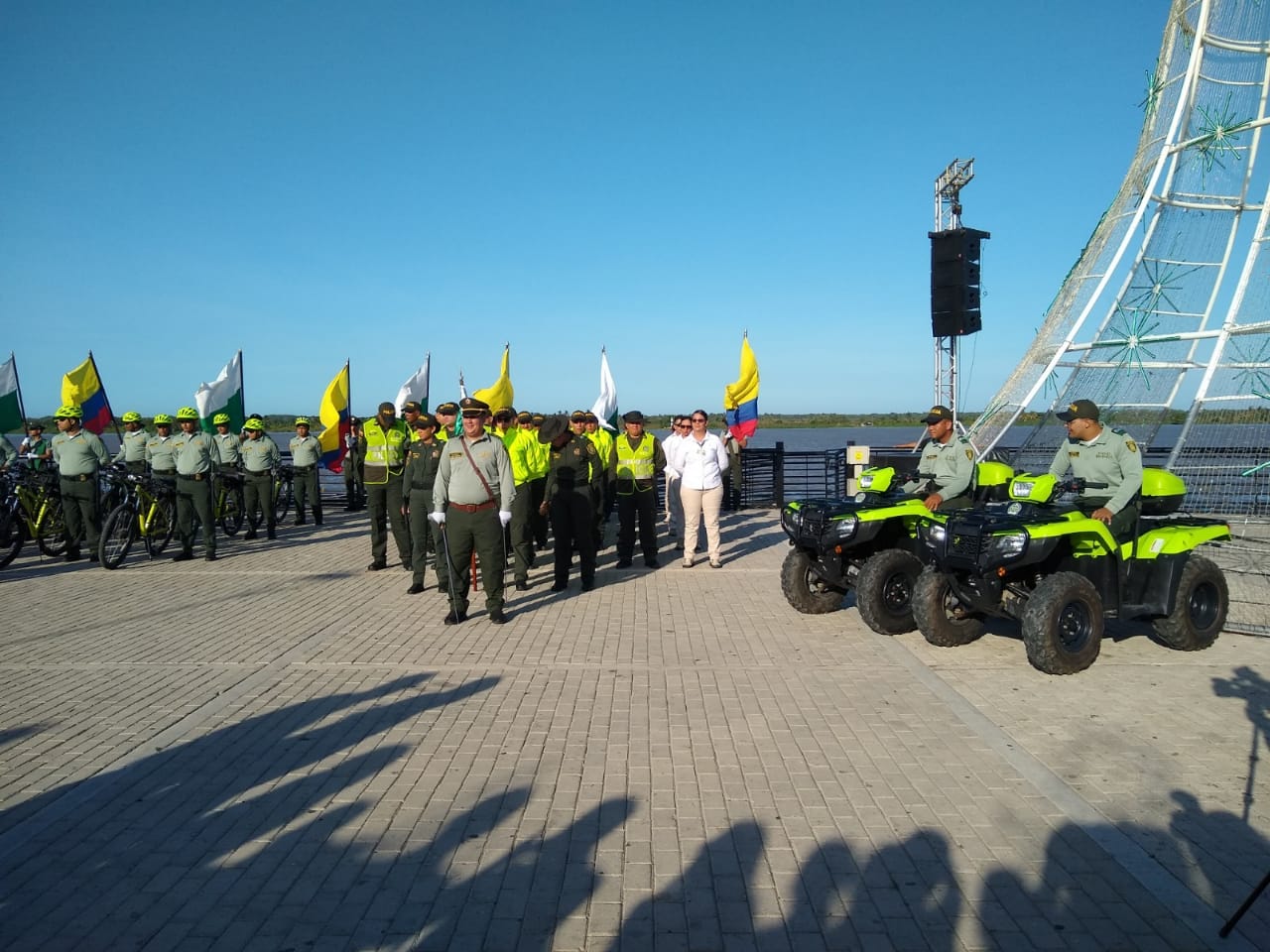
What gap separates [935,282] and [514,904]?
13.8 metres

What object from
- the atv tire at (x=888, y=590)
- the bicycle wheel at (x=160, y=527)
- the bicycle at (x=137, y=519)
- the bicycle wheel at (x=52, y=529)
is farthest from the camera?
the bicycle wheel at (x=160, y=527)

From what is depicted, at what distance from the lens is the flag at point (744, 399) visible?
52.5 ft

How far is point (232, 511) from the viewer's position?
14.6 m

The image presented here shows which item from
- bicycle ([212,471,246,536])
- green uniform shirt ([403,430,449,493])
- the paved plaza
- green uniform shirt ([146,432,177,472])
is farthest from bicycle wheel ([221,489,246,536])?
the paved plaza

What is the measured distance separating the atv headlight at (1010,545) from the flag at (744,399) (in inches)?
399

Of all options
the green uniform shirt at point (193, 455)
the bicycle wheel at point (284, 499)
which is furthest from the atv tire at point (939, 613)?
the bicycle wheel at point (284, 499)

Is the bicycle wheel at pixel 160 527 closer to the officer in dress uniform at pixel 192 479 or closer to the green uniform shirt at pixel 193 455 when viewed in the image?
the officer in dress uniform at pixel 192 479

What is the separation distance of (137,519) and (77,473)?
3.24 feet

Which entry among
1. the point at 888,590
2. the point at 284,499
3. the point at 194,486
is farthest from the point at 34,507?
the point at 888,590

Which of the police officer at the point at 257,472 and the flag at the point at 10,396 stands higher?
the flag at the point at 10,396

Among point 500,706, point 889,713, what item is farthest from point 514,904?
point 889,713

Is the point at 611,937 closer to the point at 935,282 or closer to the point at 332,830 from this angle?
the point at 332,830

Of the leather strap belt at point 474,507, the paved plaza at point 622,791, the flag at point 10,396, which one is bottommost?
the paved plaza at point 622,791

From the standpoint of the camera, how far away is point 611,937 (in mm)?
3059
